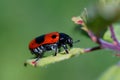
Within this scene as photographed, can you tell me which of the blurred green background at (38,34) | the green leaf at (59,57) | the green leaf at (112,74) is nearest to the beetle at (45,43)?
the green leaf at (59,57)

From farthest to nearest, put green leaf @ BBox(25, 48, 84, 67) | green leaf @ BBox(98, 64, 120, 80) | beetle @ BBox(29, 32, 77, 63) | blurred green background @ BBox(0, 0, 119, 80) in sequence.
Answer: blurred green background @ BBox(0, 0, 119, 80)
beetle @ BBox(29, 32, 77, 63)
green leaf @ BBox(25, 48, 84, 67)
green leaf @ BBox(98, 64, 120, 80)

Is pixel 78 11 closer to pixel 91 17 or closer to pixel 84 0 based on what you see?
pixel 84 0

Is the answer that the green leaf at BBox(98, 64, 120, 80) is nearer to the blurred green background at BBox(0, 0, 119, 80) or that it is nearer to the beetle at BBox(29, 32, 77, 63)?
the beetle at BBox(29, 32, 77, 63)

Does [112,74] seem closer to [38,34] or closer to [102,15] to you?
[102,15]

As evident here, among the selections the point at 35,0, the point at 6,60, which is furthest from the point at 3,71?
the point at 35,0

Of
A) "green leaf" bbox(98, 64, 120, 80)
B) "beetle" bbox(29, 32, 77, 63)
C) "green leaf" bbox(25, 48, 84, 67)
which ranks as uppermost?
"green leaf" bbox(98, 64, 120, 80)

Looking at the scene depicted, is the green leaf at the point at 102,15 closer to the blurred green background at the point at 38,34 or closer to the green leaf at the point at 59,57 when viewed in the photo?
the green leaf at the point at 59,57

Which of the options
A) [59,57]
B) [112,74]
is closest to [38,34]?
[59,57]

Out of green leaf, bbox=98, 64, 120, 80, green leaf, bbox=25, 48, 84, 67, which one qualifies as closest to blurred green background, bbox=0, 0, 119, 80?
green leaf, bbox=25, 48, 84, 67

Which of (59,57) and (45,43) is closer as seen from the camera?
(59,57)
